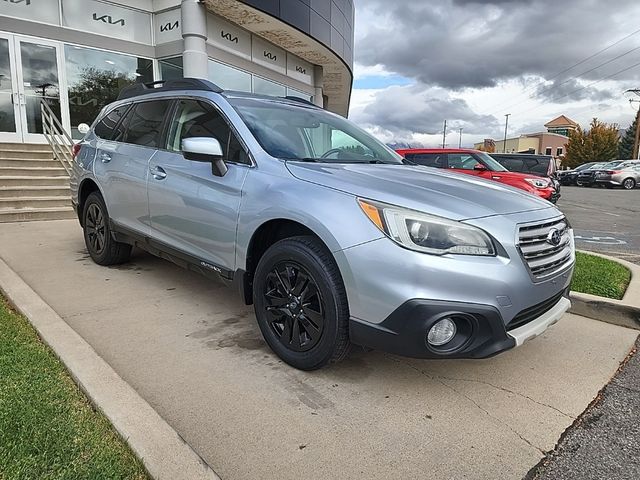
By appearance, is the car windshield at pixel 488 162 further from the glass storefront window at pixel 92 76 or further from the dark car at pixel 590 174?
the dark car at pixel 590 174

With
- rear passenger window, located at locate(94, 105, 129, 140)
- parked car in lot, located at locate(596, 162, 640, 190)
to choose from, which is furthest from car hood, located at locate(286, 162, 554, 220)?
parked car in lot, located at locate(596, 162, 640, 190)

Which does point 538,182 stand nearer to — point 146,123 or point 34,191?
point 146,123

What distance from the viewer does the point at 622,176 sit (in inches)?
1036

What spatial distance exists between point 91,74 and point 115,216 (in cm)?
940

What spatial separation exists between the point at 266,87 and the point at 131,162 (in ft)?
40.4

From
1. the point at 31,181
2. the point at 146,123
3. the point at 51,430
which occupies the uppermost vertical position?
the point at 146,123

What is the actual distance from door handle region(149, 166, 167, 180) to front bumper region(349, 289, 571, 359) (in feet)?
7.25

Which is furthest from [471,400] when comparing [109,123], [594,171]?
[594,171]

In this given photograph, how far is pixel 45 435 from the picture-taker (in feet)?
6.79

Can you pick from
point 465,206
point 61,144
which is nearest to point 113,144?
point 465,206

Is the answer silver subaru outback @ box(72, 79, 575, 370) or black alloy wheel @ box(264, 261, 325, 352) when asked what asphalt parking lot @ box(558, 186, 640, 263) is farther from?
black alloy wheel @ box(264, 261, 325, 352)

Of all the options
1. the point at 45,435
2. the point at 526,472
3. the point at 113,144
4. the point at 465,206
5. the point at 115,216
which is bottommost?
the point at 526,472

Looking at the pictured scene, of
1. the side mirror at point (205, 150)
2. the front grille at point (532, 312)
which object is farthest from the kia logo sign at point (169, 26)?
the front grille at point (532, 312)

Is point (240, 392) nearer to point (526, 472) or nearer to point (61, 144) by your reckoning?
point (526, 472)
